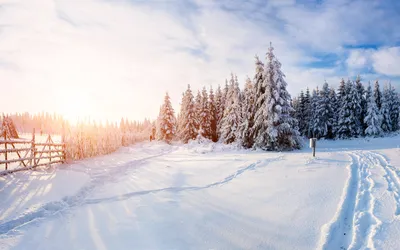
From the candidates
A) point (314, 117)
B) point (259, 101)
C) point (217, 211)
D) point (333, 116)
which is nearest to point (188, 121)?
point (259, 101)

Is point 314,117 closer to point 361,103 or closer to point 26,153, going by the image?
point 361,103

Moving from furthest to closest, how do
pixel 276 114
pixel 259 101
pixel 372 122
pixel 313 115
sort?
pixel 313 115 < pixel 372 122 < pixel 259 101 < pixel 276 114

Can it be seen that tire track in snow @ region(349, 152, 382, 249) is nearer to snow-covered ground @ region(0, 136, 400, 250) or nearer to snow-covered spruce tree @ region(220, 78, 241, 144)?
snow-covered ground @ region(0, 136, 400, 250)

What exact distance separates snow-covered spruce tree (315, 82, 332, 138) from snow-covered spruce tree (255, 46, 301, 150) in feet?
72.2

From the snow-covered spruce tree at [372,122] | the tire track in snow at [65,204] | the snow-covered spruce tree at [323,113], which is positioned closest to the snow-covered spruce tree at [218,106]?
the snow-covered spruce tree at [323,113]

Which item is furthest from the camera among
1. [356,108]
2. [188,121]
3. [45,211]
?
[188,121]

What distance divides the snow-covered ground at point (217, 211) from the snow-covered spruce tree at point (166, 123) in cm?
3476

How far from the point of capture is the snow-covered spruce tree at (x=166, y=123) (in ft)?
146

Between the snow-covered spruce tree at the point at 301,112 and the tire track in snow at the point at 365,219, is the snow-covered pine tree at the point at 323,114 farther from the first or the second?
the tire track in snow at the point at 365,219

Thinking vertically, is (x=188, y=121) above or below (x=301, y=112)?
below

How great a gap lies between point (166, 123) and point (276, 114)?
27.7 metres

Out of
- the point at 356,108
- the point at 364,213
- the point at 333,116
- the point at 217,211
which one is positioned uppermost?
the point at 356,108

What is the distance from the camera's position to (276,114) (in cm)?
2112

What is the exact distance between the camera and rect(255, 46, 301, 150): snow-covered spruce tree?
837 inches
